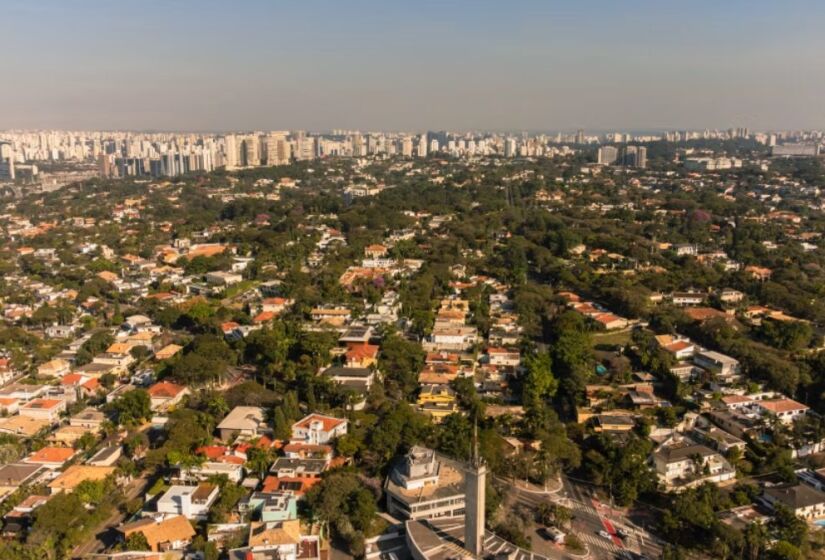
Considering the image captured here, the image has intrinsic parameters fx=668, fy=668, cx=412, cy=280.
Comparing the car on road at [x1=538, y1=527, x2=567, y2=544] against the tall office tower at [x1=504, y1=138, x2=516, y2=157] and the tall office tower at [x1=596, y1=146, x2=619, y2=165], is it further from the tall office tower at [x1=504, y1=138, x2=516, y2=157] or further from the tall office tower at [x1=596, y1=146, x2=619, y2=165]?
the tall office tower at [x1=504, y1=138, x2=516, y2=157]

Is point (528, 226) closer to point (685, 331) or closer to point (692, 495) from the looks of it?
point (685, 331)

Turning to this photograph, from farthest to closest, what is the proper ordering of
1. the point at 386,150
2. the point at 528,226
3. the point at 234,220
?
1. the point at 386,150
2. the point at 234,220
3. the point at 528,226

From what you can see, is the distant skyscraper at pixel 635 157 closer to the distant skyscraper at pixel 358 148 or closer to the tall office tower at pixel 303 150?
the distant skyscraper at pixel 358 148

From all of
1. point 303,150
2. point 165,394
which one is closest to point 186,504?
point 165,394

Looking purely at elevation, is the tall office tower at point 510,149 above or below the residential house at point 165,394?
above

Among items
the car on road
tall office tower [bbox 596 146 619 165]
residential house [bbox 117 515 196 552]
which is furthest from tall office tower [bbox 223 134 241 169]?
the car on road

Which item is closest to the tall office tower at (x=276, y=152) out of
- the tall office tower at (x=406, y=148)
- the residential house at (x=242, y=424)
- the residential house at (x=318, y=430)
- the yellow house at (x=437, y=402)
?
the tall office tower at (x=406, y=148)

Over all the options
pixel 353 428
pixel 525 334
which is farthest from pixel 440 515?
pixel 525 334
